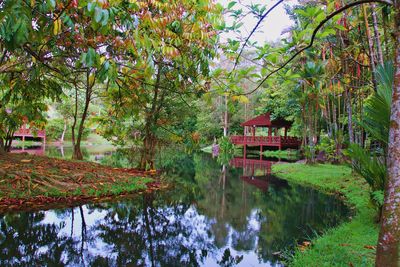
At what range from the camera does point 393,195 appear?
2.01 metres

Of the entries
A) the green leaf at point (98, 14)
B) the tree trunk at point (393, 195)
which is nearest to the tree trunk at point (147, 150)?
the green leaf at point (98, 14)

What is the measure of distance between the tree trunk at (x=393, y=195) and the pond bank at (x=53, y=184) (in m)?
5.82

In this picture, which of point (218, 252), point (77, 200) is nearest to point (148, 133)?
point (77, 200)

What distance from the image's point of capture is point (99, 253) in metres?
4.07

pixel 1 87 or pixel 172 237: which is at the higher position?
pixel 1 87

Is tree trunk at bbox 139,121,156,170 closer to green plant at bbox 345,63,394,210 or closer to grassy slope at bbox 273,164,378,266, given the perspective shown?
grassy slope at bbox 273,164,378,266

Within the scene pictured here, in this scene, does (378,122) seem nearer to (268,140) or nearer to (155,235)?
(155,235)

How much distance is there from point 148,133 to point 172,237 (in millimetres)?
5522

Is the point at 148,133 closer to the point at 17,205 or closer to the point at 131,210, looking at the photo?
the point at 131,210

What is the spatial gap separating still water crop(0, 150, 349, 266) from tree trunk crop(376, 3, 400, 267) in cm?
219

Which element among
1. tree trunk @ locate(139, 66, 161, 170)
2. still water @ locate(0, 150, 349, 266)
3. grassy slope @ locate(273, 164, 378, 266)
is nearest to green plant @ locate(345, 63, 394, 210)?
grassy slope @ locate(273, 164, 378, 266)

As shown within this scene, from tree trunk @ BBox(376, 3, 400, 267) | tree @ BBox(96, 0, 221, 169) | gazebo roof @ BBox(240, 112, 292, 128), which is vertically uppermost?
gazebo roof @ BBox(240, 112, 292, 128)

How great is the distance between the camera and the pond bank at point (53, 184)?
20.2 ft

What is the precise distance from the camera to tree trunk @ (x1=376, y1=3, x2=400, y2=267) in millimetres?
1994
